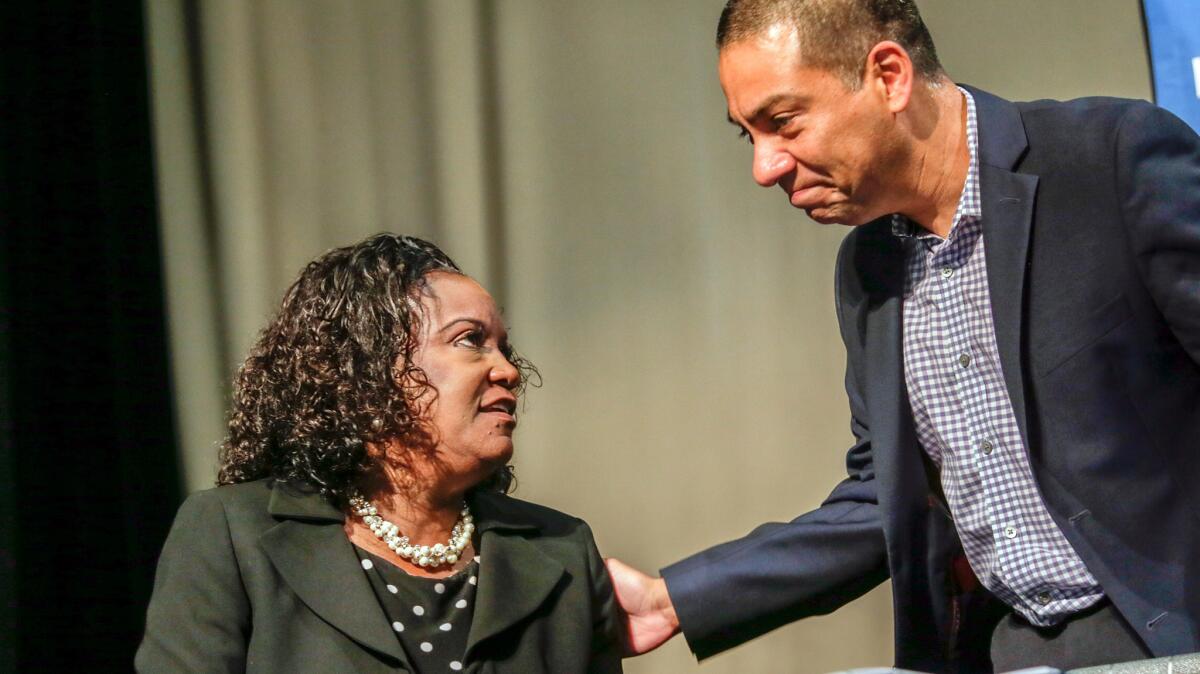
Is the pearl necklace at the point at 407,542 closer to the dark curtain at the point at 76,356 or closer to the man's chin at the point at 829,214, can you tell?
the man's chin at the point at 829,214

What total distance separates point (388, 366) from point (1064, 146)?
1.00 metres

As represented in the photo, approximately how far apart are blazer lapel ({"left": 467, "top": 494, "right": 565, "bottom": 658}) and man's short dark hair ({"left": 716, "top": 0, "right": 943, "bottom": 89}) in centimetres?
79

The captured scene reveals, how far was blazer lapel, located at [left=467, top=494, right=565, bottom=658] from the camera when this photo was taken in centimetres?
197

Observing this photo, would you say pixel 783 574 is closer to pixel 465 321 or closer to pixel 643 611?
pixel 643 611

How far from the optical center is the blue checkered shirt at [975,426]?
1880mm

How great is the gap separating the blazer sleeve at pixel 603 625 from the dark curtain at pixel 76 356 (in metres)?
1.26

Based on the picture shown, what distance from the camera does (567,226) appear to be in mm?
3434

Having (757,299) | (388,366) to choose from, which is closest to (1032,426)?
(388,366)

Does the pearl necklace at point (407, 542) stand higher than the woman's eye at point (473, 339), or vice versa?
the woman's eye at point (473, 339)

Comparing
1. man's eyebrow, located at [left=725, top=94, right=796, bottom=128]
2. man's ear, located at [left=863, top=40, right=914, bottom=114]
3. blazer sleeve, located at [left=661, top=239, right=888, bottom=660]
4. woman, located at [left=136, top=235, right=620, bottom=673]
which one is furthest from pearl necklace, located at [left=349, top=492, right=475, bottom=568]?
man's ear, located at [left=863, top=40, right=914, bottom=114]

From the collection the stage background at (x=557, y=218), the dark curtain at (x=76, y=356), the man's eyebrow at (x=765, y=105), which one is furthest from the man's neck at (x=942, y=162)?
the dark curtain at (x=76, y=356)

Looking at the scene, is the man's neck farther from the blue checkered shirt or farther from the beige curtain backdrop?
the beige curtain backdrop

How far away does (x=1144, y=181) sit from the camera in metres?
1.79

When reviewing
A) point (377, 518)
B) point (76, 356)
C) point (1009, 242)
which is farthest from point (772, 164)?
point (76, 356)
